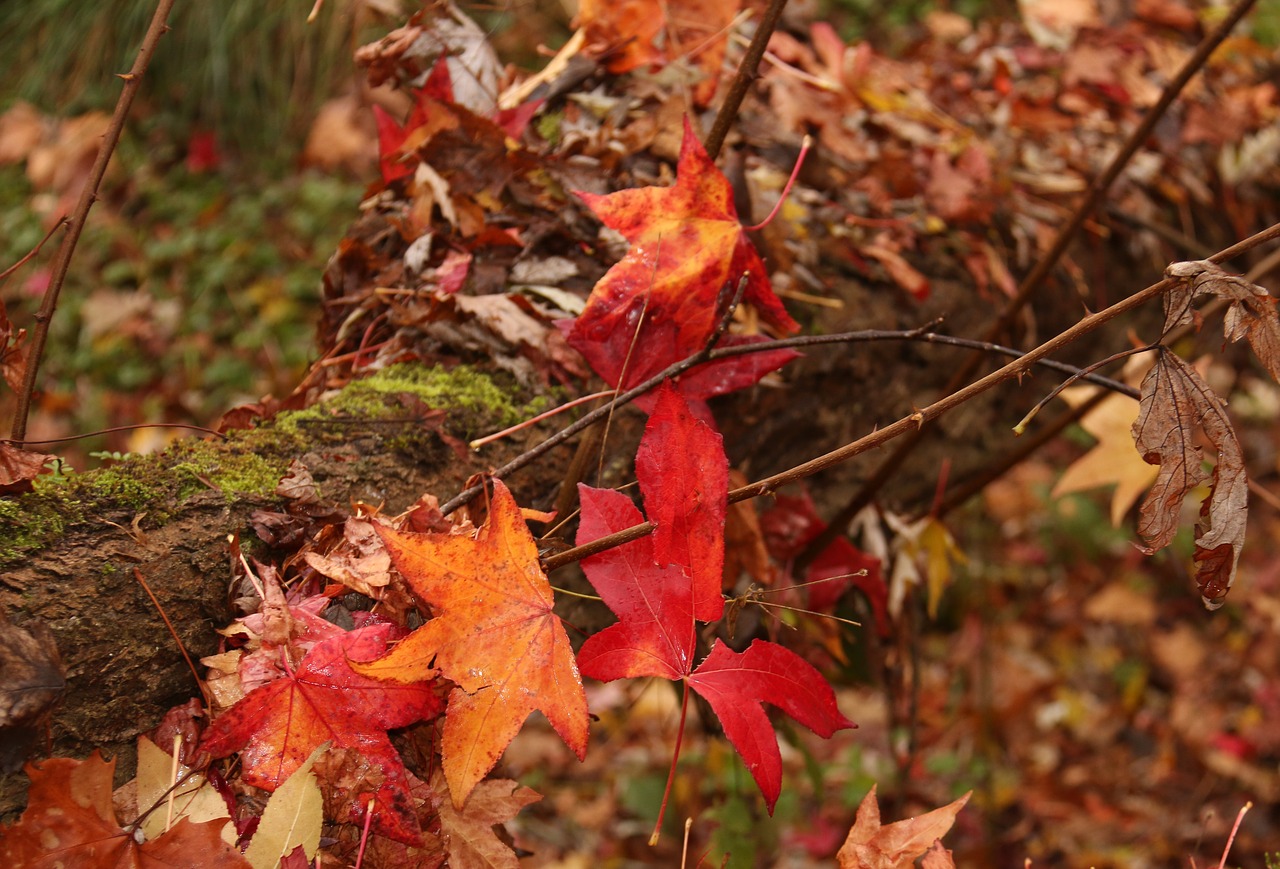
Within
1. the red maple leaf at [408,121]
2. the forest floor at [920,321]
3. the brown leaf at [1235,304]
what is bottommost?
the forest floor at [920,321]

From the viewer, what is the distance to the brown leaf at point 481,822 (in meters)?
0.80

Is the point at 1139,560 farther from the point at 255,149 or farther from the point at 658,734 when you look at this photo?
the point at 255,149

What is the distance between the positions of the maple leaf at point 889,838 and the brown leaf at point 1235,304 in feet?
1.58

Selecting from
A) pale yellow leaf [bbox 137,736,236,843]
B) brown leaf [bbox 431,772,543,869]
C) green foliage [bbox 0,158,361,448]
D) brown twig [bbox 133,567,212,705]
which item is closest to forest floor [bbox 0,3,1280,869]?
green foliage [bbox 0,158,361,448]

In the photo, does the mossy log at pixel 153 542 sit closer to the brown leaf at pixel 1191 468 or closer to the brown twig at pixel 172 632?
the brown twig at pixel 172 632

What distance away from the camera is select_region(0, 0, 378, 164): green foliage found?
3.59 m

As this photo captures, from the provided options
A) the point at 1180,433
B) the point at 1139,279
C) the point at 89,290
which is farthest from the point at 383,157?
the point at 89,290

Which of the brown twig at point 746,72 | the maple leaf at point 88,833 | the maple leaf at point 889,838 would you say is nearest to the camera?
the maple leaf at point 88,833

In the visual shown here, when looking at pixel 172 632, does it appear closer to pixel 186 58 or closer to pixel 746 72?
pixel 746 72

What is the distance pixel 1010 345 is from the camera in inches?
64.1

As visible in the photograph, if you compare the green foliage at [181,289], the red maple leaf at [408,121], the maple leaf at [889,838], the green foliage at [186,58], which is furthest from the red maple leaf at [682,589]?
the green foliage at [186,58]

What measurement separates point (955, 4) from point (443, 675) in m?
4.63

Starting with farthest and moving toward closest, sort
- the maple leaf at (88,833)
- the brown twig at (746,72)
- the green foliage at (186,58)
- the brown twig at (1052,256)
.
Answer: the green foliage at (186,58) < the brown twig at (1052,256) < the brown twig at (746,72) < the maple leaf at (88,833)

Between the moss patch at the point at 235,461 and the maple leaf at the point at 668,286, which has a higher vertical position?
the maple leaf at the point at 668,286
